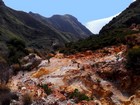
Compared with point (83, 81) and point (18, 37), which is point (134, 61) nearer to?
point (83, 81)

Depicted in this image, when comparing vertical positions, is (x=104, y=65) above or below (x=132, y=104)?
above

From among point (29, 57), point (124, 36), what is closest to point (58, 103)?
point (29, 57)

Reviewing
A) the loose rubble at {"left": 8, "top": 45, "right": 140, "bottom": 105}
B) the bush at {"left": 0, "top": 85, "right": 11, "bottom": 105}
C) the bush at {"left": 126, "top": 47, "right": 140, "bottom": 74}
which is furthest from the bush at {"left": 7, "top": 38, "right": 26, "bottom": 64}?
the bush at {"left": 0, "top": 85, "right": 11, "bottom": 105}

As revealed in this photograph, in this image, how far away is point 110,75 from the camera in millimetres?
36469

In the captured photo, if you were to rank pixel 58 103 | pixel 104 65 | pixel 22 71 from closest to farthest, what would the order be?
pixel 58 103, pixel 104 65, pixel 22 71

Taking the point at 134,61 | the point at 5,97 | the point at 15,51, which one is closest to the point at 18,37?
the point at 15,51

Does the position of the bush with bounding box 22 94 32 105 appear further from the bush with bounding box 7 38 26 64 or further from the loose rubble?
the bush with bounding box 7 38 26 64

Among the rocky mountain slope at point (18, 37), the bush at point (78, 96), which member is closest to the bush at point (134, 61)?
the bush at point (78, 96)

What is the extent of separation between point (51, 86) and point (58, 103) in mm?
5705

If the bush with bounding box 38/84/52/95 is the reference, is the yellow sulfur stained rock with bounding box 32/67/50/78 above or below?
above

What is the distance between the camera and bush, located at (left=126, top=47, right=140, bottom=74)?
3606 cm

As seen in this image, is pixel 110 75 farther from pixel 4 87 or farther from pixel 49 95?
pixel 4 87

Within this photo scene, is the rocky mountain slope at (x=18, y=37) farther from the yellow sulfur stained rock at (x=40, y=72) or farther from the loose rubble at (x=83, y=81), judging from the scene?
the loose rubble at (x=83, y=81)

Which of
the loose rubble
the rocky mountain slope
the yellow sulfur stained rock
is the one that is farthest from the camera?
the rocky mountain slope
